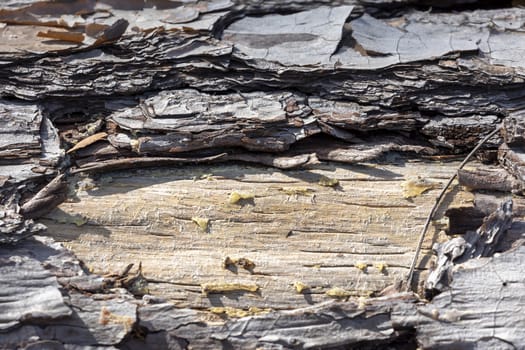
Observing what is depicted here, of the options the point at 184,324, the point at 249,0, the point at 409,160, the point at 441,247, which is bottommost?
the point at 184,324

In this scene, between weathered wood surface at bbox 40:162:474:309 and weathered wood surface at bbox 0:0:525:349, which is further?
weathered wood surface at bbox 40:162:474:309

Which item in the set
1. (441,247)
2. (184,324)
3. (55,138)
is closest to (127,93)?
(55,138)

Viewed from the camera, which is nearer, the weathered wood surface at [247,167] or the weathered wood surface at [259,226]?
the weathered wood surface at [247,167]

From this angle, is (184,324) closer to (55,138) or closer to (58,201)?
(58,201)

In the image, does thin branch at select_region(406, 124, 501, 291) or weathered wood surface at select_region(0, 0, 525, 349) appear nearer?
weathered wood surface at select_region(0, 0, 525, 349)

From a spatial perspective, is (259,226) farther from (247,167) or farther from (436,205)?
(436,205)

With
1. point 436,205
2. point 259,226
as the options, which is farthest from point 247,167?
point 436,205

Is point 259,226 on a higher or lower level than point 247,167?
lower

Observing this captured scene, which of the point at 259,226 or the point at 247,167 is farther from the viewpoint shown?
the point at 247,167
